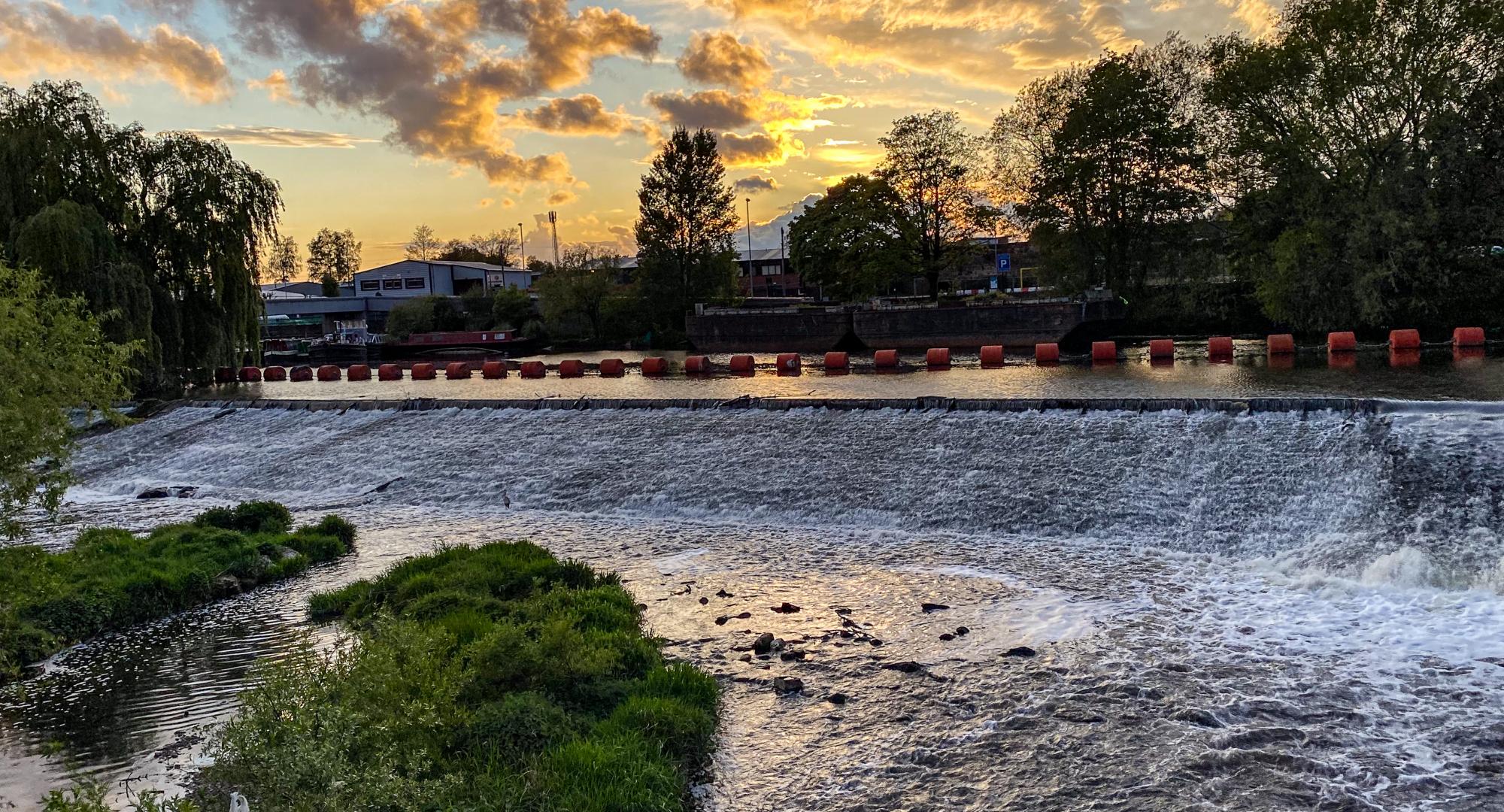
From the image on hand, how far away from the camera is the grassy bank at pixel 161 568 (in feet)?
41.8

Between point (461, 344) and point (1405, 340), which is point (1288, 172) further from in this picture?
point (461, 344)

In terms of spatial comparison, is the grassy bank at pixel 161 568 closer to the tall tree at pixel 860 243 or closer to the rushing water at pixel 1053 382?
the rushing water at pixel 1053 382

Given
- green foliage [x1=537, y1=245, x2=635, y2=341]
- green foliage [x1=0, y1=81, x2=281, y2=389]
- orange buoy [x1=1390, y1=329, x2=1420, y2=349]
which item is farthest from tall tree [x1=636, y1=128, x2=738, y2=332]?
orange buoy [x1=1390, y1=329, x2=1420, y2=349]

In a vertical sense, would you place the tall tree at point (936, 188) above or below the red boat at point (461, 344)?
above

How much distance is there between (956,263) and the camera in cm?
7294

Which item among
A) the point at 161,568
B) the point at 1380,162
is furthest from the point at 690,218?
the point at 161,568

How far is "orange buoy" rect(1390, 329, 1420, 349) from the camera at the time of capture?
3519 cm

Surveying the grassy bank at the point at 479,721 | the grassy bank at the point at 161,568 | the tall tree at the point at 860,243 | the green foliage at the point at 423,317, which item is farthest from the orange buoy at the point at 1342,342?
the green foliage at the point at 423,317

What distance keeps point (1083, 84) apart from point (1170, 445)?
146 ft

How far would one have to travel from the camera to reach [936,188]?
233 feet

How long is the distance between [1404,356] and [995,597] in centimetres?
2773

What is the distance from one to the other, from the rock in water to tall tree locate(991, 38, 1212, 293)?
49.7 meters

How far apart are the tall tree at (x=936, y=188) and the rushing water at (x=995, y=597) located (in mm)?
49658

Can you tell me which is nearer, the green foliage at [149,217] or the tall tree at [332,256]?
the green foliage at [149,217]
